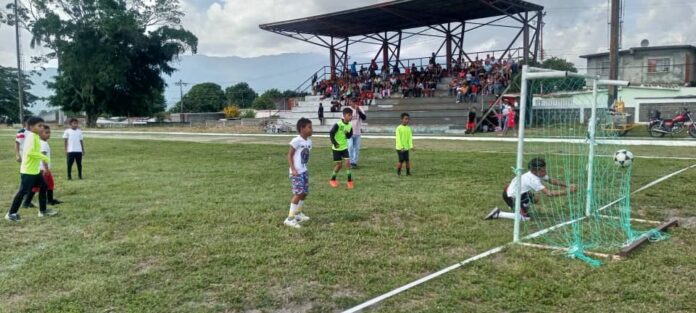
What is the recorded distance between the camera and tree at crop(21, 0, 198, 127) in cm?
4916

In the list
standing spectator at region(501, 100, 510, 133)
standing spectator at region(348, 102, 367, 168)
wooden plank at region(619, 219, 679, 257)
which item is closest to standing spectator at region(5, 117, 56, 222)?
standing spectator at region(348, 102, 367, 168)

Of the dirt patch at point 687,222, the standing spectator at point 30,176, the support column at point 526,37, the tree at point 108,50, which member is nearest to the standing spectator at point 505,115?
the support column at point 526,37

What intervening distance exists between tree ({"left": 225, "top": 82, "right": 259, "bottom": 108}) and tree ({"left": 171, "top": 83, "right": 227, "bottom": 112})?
3313 mm

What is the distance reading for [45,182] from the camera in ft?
26.7

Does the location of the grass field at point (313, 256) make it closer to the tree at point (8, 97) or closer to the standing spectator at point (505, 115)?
the standing spectator at point (505, 115)

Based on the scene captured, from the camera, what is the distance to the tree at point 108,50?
4916 cm

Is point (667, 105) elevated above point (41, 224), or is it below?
above

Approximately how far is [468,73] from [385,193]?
25.3 metres

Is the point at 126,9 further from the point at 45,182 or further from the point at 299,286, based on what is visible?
the point at 299,286

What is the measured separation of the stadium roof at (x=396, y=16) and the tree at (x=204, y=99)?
198ft

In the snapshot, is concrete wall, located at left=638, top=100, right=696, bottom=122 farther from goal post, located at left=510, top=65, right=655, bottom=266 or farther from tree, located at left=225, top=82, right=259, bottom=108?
tree, located at left=225, top=82, right=259, bottom=108

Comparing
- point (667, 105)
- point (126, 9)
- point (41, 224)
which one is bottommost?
point (41, 224)

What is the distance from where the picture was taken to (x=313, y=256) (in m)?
5.50

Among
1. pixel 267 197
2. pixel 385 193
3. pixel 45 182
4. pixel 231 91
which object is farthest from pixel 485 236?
pixel 231 91
